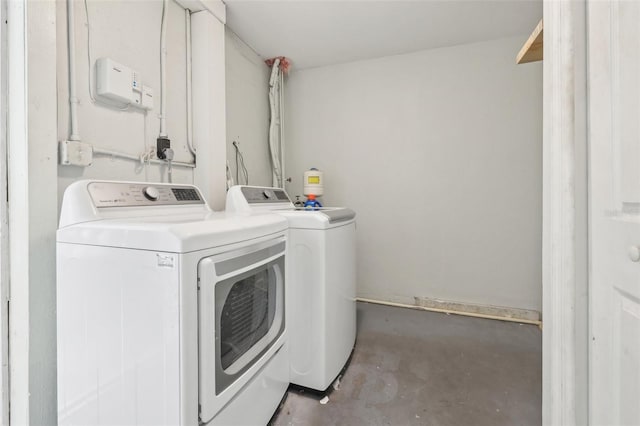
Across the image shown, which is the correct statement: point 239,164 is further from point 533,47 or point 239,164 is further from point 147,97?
point 533,47

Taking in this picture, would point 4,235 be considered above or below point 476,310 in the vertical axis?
above

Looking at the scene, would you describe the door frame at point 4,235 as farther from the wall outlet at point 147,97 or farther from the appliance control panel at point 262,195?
the appliance control panel at point 262,195

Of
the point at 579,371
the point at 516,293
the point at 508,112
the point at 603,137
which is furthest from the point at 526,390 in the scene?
the point at 508,112

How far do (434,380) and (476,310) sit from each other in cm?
113

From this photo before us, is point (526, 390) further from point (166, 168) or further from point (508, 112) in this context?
point (166, 168)

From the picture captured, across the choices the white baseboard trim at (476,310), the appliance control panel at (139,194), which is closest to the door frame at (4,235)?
the appliance control panel at (139,194)

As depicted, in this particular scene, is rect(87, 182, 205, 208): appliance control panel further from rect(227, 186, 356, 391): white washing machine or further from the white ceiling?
the white ceiling

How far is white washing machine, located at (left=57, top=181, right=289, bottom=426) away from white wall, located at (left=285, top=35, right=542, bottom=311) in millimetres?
1776

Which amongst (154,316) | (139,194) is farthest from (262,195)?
(154,316)

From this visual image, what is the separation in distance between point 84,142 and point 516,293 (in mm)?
3060

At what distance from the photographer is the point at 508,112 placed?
238cm

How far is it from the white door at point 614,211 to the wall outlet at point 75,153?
180 cm

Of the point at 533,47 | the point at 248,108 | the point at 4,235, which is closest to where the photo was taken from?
the point at 4,235

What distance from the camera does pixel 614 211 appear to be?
0.73 m
